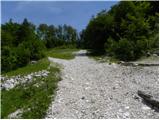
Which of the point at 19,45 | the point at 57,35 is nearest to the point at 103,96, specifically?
the point at 19,45

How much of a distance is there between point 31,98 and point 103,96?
3.44 metres

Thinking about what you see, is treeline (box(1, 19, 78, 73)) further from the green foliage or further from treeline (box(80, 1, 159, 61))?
the green foliage

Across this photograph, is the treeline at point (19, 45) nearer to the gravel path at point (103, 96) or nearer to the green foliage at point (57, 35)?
the gravel path at point (103, 96)

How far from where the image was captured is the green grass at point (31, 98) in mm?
16180

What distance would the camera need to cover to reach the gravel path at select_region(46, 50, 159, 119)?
15.0 meters

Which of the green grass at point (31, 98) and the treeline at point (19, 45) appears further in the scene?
the treeline at point (19, 45)

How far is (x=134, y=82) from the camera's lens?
884 inches

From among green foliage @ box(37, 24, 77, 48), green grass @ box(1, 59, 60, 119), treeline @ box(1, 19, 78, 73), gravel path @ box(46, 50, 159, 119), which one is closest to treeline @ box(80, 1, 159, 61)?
treeline @ box(1, 19, 78, 73)

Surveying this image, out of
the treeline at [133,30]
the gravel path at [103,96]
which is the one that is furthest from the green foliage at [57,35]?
the gravel path at [103,96]

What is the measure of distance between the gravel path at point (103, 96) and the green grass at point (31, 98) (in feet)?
1.19

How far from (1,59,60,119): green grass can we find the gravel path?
0.36m

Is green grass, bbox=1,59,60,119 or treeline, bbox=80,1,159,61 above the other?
treeline, bbox=80,1,159,61

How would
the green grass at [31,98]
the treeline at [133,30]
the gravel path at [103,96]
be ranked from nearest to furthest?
the gravel path at [103,96] < the green grass at [31,98] < the treeline at [133,30]

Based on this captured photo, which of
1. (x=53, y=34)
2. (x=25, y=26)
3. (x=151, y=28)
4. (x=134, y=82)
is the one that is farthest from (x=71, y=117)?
(x=53, y=34)
